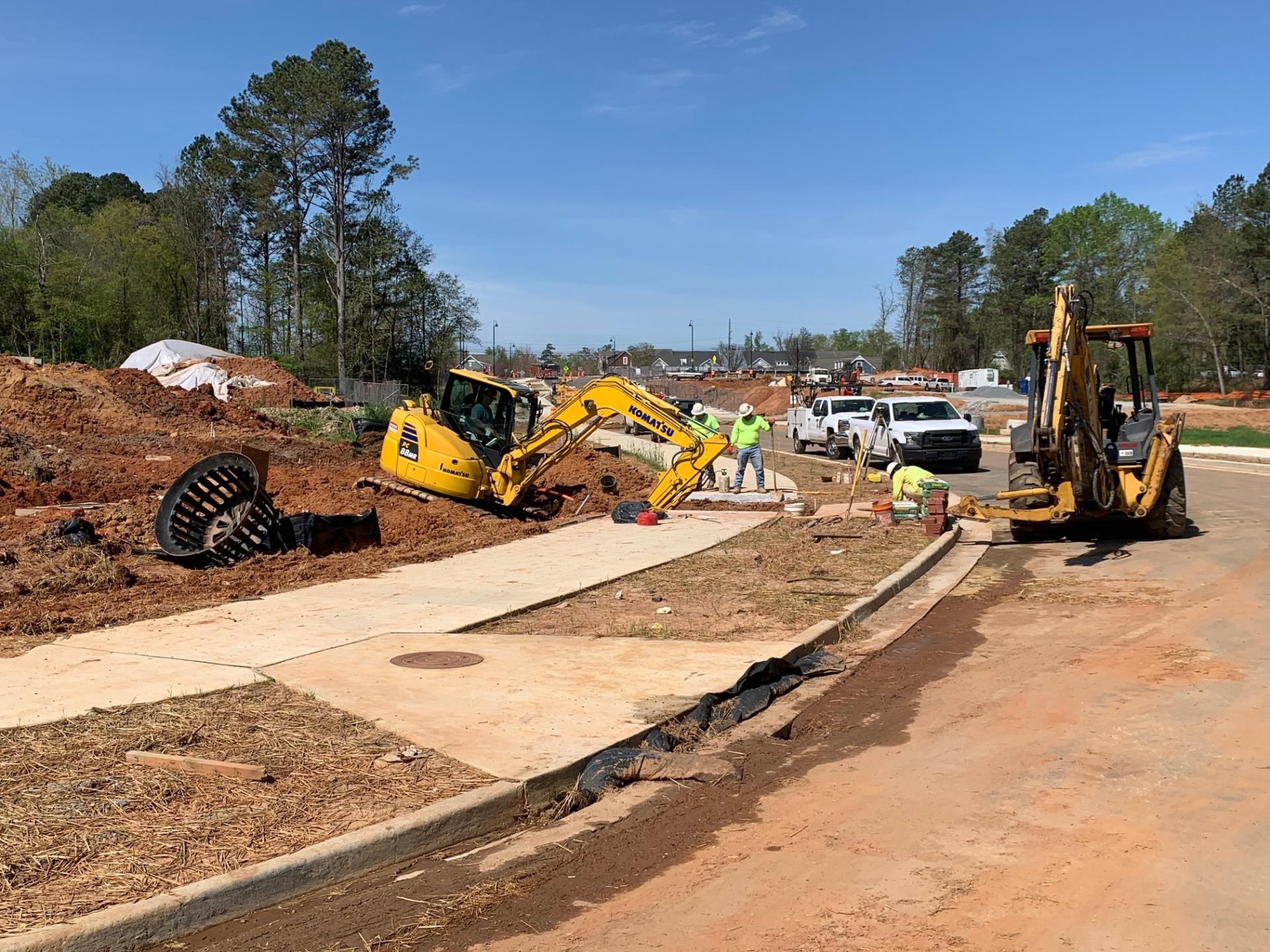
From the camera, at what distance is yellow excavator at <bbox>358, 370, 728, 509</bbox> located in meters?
16.8

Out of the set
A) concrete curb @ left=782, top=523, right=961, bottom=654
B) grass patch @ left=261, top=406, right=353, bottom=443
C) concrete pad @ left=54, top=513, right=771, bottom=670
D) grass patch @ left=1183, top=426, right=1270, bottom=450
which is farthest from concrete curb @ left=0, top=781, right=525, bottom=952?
grass patch @ left=1183, top=426, right=1270, bottom=450

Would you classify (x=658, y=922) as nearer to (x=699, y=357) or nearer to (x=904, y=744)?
(x=904, y=744)

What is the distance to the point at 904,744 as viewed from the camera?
6.32 meters

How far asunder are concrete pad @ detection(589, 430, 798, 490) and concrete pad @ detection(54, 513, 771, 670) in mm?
6783

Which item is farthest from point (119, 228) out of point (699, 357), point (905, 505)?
point (699, 357)

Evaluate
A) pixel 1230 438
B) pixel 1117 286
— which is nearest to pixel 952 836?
pixel 1230 438

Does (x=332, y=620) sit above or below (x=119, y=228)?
below

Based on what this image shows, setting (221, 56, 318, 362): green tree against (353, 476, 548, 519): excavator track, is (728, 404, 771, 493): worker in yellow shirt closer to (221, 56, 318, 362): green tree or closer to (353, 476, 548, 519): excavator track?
(353, 476, 548, 519): excavator track

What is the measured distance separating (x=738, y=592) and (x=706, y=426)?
7.45 metres

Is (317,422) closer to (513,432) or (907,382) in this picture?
(513,432)

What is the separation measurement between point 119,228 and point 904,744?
70.1 metres

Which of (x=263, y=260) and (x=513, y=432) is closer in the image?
(x=513, y=432)

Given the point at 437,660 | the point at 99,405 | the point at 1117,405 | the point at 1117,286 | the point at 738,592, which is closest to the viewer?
the point at 437,660

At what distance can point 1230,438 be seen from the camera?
118 ft
